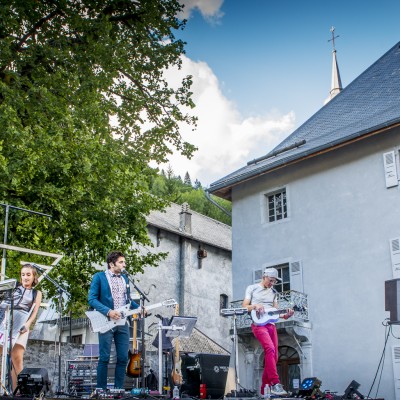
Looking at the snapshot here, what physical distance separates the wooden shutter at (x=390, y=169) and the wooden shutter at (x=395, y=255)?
1.56 meters

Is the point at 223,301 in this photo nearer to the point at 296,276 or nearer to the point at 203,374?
the point at 296,276

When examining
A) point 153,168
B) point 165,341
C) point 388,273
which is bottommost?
point 165,341

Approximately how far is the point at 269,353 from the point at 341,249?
819 cm

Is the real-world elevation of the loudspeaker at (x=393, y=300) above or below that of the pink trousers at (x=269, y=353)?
above

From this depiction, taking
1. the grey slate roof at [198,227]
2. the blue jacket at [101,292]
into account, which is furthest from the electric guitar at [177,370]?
the grey slate roof at [198,227]

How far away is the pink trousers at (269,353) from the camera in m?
8.52

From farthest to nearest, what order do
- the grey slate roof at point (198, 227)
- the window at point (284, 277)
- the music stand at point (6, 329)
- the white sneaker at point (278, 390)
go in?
the grey slate roof at point (198, 227)
the window at point (284, 277)
the white sneaker at point (278, 390)
the music stand at point (6, 329)

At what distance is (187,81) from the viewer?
56.9 ft

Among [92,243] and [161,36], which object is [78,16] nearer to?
[161,36]

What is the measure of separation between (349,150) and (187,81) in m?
5.17

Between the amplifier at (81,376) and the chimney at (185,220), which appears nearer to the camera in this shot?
the amplifier at (81,376)

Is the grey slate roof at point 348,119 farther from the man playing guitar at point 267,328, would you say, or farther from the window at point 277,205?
the man playing guitar at point 267,328

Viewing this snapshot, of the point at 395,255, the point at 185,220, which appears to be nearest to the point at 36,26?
the point at 395,255

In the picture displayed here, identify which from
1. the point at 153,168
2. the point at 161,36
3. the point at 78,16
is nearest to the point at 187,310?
the point at 153,168
